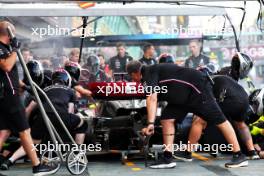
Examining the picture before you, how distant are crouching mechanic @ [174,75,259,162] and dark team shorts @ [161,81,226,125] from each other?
447 millimetres

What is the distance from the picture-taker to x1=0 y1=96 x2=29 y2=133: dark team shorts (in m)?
6.92

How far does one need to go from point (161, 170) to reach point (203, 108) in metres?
1.05

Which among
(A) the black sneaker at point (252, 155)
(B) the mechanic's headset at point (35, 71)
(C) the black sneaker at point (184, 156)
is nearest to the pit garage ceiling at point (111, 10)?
(B) the mechanic's headset at point (35, 71)

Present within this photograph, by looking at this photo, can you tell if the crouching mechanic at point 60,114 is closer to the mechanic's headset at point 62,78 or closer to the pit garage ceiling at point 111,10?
the mechanic's headset at point 62,78

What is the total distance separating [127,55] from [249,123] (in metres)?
3.31

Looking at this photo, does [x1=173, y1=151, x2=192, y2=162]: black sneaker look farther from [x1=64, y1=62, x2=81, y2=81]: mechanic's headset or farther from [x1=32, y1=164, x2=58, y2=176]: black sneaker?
[x1=32, y1=164, x2=58, y2=176]: black sneaker

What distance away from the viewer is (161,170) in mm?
7773

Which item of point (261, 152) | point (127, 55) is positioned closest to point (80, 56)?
point (127, 55)

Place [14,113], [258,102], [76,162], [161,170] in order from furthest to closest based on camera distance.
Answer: [258,102], [161,170], [76,162], [14,113]

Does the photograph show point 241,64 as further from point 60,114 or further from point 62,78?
point 60,114

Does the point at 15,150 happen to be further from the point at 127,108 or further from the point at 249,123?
the point at 249,123

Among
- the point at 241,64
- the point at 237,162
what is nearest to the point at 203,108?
the point at 237,162

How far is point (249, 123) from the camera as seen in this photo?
9.24 m

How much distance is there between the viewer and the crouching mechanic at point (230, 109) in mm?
8516
